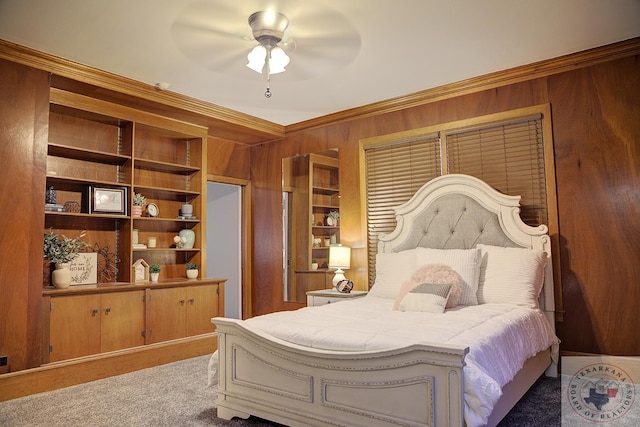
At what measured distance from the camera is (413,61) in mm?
3604

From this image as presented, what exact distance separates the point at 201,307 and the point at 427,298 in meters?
2.52

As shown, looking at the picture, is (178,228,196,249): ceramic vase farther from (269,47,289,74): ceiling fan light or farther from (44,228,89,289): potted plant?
(269,47,289,74): ceiling fan light

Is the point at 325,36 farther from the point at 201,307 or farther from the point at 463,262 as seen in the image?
the point at 201,307

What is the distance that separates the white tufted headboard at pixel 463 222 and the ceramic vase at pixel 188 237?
2.04 m

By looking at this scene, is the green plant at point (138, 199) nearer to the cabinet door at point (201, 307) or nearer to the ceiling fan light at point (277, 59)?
the cabinet door at point (201, 307)

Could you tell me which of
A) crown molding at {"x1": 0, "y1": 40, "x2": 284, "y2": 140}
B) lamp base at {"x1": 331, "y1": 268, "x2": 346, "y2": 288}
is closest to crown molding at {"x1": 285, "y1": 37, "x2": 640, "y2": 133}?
crown molding at {"x1": 0, "y1": 40, "x2": 284, "y2": 140}

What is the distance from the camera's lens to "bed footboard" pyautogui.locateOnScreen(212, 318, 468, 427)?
1.88 meters

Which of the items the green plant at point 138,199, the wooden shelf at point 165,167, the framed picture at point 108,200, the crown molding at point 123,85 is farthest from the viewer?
the wooden shelf at point 165,167

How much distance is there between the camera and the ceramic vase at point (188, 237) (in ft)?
15.8

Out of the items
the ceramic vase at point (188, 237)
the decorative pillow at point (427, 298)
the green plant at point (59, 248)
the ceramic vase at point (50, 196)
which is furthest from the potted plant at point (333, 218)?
the ceramic vase at point (50, 196)

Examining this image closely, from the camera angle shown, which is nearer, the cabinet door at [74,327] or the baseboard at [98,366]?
the baseboard at [98,366]

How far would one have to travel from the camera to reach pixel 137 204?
445 centimetres

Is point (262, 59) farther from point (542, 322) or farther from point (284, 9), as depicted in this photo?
point (542, 322)

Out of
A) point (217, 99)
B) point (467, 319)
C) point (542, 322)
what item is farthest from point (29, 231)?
point (542, 322)
